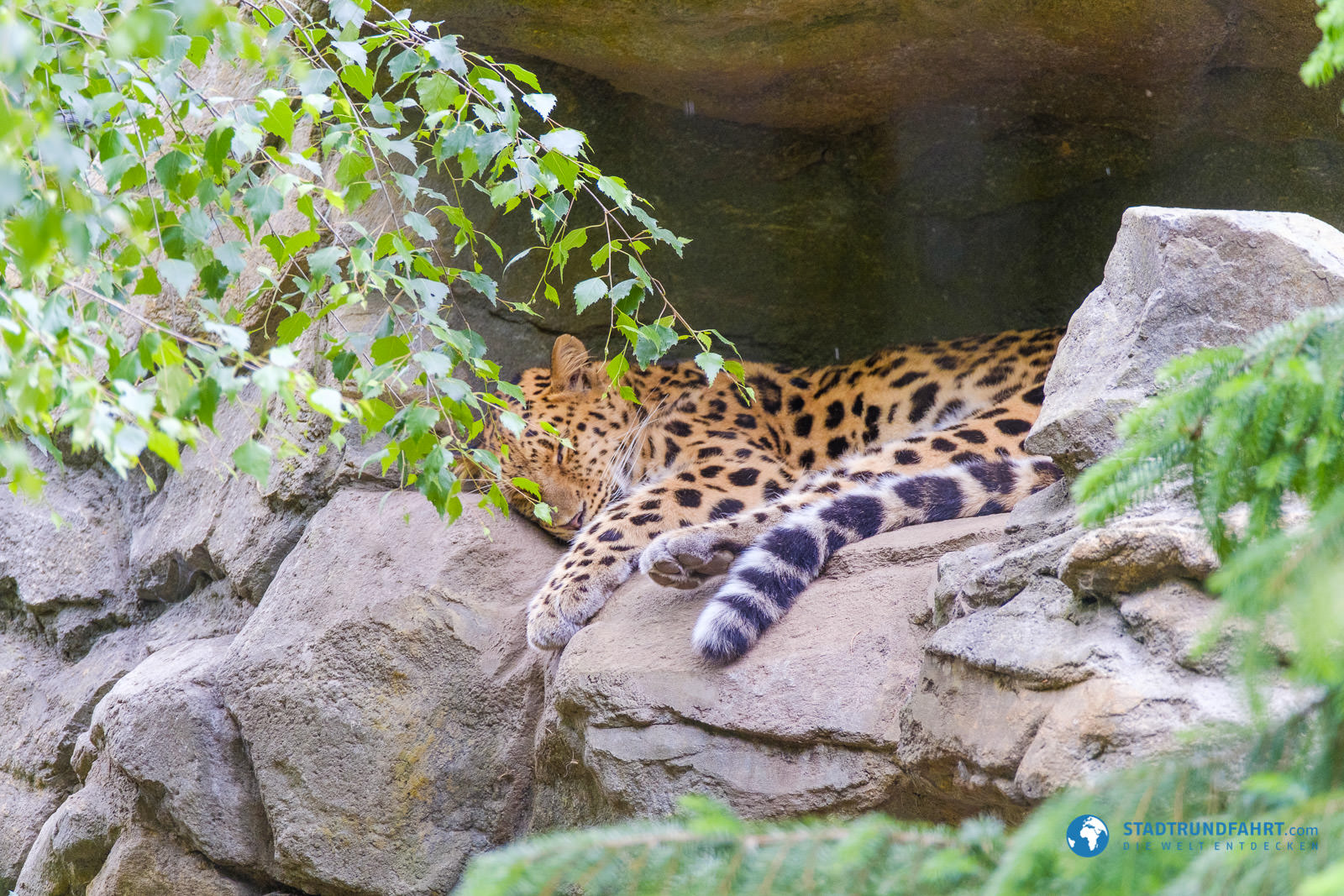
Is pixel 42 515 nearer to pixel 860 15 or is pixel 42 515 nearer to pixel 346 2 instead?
pixel 346 2

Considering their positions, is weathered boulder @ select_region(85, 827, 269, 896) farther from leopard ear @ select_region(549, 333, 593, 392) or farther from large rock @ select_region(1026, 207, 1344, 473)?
large rock @ select_region(1026, 207, 1344, 473)

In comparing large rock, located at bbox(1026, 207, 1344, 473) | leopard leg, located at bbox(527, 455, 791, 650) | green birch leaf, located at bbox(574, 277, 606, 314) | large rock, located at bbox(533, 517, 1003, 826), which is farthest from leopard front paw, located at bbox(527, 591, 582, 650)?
large rock, located at bbox(1026, 207, 1344, 473)

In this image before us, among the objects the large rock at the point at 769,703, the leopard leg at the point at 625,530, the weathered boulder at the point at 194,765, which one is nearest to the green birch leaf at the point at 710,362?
the large rock at the point at 769,703

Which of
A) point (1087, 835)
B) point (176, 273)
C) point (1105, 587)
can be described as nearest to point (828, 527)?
point (1105, 587)

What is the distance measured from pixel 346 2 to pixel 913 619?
94.0 inches

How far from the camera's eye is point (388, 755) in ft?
14.3

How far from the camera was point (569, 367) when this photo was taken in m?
5.69

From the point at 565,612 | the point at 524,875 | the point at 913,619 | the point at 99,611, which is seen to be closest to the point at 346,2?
the point at 565,612

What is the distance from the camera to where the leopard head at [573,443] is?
17.6 feet

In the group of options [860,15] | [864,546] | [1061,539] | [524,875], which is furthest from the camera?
[860,15]

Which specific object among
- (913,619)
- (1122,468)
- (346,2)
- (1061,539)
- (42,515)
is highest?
(346,2)

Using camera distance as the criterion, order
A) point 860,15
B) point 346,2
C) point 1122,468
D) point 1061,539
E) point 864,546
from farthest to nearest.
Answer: point 860,15, point 864,546, point 346,2, point 1061,539, point 1122,468

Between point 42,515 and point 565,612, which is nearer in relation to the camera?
point 565,612

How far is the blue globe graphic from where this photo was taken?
5.10 ft
